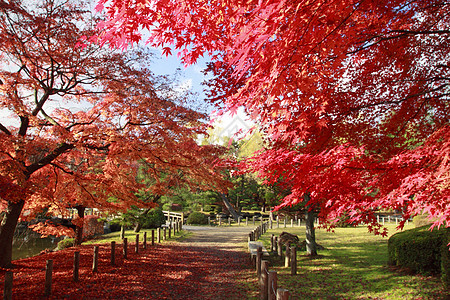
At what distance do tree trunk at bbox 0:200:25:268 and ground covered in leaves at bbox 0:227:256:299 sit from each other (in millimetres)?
393

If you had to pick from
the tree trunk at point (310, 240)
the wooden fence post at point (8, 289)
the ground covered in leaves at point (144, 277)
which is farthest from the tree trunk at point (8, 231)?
the tree trunk at point (310, 240)

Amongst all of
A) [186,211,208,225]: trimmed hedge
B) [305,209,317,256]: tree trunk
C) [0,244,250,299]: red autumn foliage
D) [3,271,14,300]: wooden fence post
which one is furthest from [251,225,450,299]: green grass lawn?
[186,211,208,225]: trimmed hedge

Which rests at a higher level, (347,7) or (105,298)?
(347,7)

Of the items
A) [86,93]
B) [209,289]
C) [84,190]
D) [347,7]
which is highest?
[86,93]

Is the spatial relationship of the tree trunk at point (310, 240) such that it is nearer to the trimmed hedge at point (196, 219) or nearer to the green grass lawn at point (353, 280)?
the green grass lawn at point (353, 280)

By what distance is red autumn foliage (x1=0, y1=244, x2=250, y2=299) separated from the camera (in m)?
6.46

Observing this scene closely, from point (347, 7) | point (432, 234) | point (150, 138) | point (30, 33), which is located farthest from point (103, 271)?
point (432, 234)

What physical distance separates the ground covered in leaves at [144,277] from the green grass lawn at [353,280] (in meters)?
1.42

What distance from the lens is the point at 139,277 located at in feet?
26.0

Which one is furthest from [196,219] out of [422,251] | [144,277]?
[422,251]

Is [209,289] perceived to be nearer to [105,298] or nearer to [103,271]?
[105,298]

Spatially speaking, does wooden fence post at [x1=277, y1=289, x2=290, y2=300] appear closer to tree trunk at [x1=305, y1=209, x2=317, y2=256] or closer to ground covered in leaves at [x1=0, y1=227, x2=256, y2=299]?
ground covered in leaves at [x1=0, y1=227, x2=256, y2=299]

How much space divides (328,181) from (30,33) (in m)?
8.99

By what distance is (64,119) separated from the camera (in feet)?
29.9
